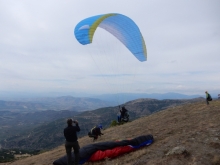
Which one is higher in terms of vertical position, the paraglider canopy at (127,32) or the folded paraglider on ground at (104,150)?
the paraglider canopy at (127,32)

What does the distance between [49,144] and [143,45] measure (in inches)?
7163

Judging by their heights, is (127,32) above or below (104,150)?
above

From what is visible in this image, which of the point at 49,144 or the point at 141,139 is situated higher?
the point at 141,139

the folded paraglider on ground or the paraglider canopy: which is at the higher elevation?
the paraglider canopy

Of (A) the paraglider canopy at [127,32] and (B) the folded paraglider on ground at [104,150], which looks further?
(A) the paraglider canopy at [127,32]

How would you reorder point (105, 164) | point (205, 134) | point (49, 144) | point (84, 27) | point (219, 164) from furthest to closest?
point (49, 144), point (84, 27), point (205, 134), point (105, 164), point (219, 164)

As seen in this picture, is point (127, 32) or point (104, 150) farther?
point (127, 32)

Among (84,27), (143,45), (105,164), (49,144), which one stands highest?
(84,27)

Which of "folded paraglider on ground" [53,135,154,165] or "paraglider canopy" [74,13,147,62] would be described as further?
"paraglider canopy" [74,13,147,62]

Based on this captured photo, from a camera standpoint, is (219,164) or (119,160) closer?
(219,164)

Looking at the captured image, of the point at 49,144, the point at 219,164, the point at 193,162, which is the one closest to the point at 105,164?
the point at 193,162

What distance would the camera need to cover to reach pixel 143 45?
769 inches

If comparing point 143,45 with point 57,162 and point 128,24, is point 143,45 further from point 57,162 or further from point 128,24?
point 57,162

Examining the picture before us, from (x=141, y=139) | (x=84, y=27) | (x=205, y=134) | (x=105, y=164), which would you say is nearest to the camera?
(x=105, y=164)
